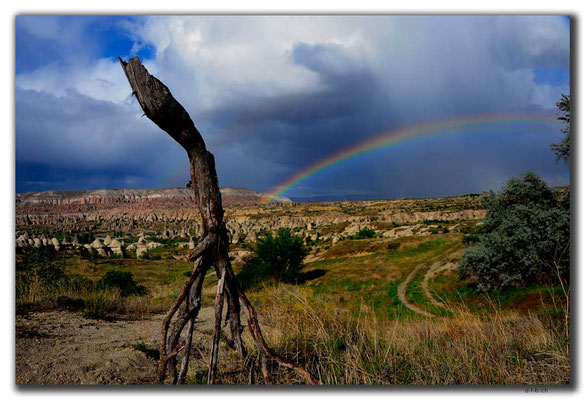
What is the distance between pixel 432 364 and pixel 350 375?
40.7 inches

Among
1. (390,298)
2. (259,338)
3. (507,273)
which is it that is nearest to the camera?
(259,338)

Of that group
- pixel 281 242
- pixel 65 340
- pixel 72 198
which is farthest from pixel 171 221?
pixel 65 340

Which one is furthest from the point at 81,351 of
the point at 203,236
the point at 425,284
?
the point at 425,284

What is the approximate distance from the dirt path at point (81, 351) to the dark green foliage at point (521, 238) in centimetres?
1425

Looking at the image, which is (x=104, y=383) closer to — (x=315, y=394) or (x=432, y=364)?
(x=315, y=394)

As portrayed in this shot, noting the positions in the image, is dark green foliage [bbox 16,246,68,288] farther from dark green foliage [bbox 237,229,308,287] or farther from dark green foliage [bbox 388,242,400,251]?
dark green foliage [bbox 388,242,400,251]

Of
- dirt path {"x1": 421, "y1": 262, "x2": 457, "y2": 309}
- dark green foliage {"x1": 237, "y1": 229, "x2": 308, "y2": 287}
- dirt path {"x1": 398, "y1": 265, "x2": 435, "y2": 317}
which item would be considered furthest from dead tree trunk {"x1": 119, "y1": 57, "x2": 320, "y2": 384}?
dark green foliage {"x1": 237, "y1": 229, "x2": 308, "y2": 287}

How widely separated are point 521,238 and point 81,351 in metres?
17.1

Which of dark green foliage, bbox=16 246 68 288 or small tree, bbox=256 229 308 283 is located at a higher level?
dark green foliage, bbox=16 246 68 288

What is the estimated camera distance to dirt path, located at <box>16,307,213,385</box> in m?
4.29

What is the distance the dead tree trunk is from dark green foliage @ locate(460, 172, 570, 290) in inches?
549

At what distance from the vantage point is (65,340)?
221 inches

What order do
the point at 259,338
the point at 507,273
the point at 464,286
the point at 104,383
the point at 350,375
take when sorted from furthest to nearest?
the point at 464,286 → the point at 507,273 → the point at 104,383 → the point at 350,375 → the point at 259,338

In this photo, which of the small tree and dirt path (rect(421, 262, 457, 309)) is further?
the small tree
